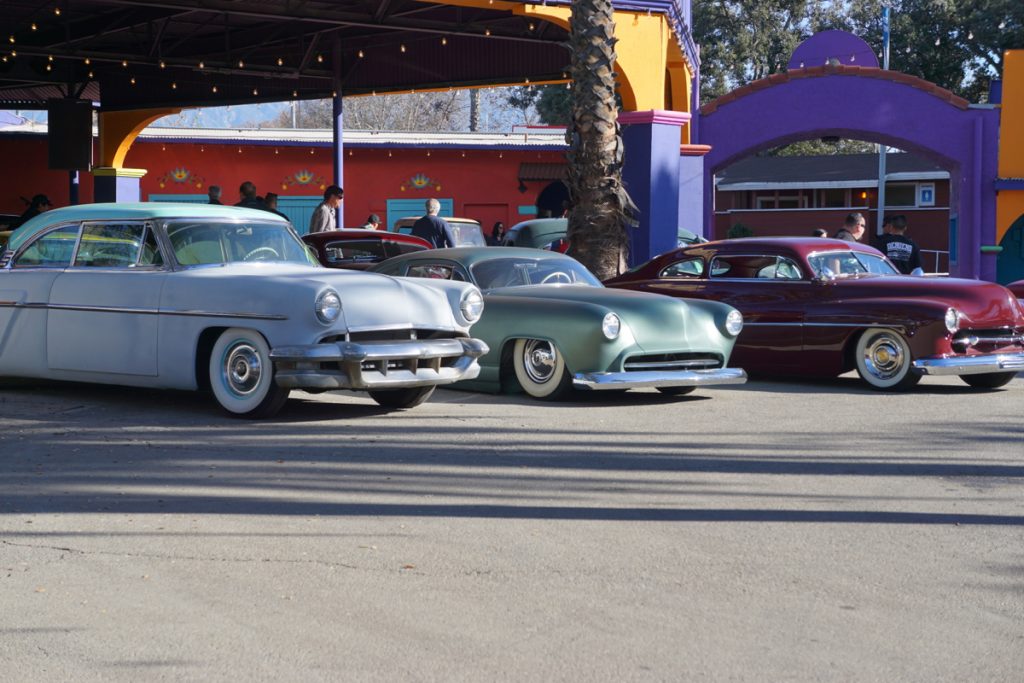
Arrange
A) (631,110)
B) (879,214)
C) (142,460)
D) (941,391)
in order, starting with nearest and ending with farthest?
(142,460)
(941,391)
(631,110)
(879,214)

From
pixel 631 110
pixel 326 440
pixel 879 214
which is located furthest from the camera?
pixel 879 214

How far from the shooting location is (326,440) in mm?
8008

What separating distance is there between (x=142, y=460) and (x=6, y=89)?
25982 mm

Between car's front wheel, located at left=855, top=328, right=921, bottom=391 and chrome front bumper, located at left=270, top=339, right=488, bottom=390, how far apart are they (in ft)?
13.2

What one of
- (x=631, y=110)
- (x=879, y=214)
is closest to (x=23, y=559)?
(x=631, y=110)

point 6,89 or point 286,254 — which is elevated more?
point 6,89

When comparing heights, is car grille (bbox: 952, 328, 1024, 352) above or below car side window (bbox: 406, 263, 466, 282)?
below

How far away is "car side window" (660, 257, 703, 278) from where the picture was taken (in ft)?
40.8

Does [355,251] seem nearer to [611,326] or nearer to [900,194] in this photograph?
[611,326]

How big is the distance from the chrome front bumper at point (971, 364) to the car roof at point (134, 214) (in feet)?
17.2

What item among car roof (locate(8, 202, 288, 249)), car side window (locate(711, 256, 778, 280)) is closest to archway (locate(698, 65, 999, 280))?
car side window (locate(711, 256, 778, 280))

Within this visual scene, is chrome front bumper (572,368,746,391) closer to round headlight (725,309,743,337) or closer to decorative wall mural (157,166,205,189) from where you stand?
round headlight (725,309,743,337)

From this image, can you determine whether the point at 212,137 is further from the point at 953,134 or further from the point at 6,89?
the point at 953,134

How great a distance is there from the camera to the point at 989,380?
11.5 metres
